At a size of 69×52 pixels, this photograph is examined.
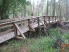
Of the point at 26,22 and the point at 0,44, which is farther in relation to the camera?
the point at 26,22

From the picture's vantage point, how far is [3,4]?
11.6 meters

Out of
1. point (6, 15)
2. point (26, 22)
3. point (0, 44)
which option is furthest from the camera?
point (6, 15)

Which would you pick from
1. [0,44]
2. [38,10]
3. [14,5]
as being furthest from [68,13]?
[0,44]

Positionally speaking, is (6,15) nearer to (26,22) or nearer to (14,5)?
(14,5)

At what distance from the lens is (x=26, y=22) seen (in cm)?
1054

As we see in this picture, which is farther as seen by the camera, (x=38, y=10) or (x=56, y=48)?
(x=38, y=10)

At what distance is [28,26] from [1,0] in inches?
112

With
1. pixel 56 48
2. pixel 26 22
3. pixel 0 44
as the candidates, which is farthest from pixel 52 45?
pixel 26 22

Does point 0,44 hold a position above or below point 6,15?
below

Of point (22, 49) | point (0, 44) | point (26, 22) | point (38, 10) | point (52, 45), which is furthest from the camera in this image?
point (38, 10)

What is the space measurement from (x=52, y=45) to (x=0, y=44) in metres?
2.68

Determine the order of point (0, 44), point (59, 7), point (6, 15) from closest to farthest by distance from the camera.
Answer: point (0, 44), point (6, 15), point (59, 7)

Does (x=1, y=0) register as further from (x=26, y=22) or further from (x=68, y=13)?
(x=68, y=13)

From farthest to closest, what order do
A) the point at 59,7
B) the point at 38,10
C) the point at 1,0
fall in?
the point at 38,10 → the point at 59,7 → the point at 1,0
